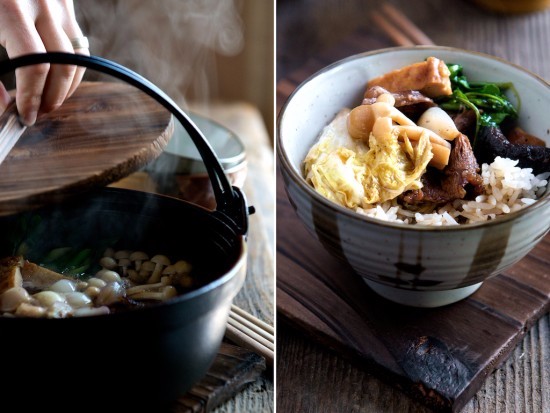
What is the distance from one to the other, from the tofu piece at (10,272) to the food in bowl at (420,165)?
460 millimetres

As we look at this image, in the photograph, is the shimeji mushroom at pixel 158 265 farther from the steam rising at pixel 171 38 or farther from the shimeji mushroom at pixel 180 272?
the steam rising at pixel 171 38

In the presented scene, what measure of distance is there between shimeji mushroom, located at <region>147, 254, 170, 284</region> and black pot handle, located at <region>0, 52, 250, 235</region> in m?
0.13

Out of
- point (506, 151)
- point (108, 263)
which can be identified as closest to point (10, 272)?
point (108, 263)

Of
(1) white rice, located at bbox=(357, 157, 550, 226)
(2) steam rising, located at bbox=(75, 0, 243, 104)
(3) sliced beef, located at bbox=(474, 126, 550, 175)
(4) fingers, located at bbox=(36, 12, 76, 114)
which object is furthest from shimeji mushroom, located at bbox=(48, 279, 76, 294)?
(2) steam rising, located at bbox=(75, 0, 243, 104)

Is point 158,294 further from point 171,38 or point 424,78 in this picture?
point 171,38

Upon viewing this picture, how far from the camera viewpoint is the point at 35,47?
1018 millimetres

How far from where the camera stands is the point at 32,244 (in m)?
1.08

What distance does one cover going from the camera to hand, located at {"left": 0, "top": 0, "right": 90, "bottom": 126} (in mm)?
1002

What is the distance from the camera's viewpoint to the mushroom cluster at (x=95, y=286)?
837 millimetres

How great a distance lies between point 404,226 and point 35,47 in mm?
625

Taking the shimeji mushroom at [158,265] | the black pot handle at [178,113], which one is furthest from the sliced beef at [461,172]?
the shimeji mushroom at [158,265]

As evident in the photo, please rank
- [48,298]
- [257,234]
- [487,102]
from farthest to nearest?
[257,234] → [487,102] → [48,298]

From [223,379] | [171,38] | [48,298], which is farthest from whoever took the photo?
[171,38]

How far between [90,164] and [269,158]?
2.71 ft
